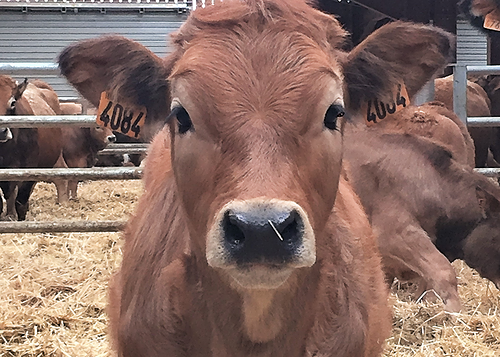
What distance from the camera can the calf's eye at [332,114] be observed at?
2107mm

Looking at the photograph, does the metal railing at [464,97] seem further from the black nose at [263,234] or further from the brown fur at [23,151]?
the brown fur at [23,151]

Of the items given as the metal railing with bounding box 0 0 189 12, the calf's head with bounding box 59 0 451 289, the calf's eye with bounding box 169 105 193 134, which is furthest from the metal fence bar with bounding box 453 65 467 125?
the metal railing with bounding box 0 0 189 12

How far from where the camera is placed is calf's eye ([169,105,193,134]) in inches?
82.9

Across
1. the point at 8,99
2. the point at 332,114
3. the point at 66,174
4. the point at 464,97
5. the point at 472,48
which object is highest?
the point at 332,114

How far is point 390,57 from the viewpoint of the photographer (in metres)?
2.57

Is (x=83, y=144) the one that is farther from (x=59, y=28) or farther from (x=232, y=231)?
(x=232, y=231)

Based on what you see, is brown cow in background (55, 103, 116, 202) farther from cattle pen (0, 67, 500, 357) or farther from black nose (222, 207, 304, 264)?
black nose (222, 207, 304, 264)

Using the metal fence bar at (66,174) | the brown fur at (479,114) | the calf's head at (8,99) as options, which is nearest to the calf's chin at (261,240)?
the metal fence bar at (66,174)

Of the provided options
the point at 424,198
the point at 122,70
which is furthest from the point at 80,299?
the point at 424,198

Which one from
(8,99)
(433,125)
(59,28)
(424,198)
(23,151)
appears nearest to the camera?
(424,198)

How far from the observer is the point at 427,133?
5762 mm

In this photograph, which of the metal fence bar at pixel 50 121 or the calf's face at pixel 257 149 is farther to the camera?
the metal fence bar at pixel 50 121

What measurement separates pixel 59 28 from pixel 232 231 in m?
22.1

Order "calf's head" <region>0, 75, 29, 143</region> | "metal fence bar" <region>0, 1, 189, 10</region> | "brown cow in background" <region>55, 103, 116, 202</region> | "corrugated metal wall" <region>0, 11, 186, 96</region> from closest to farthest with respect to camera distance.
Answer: "calf's head" <region>0, 75, 29, 143</region> < "brown cow in background" <region>55, 103, 116, 202</region> < "metal fence bar" <region>0, 1, 189, 10</region> < "corrugated metal wall" <region>0, 11, 186, 96</region>
